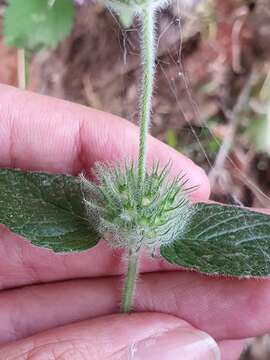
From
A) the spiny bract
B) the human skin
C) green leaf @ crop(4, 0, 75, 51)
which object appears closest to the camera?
the spiny bract

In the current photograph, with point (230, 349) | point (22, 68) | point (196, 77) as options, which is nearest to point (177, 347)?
point (230, 349)

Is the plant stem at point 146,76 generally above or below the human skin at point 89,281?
above

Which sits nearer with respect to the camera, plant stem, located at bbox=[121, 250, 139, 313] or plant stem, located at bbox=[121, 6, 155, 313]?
plant stem, located at bbox=[121, 6, 155, 313]

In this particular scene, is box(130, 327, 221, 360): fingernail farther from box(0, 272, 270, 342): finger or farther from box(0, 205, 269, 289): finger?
box(0, 205, 269, 289): finger

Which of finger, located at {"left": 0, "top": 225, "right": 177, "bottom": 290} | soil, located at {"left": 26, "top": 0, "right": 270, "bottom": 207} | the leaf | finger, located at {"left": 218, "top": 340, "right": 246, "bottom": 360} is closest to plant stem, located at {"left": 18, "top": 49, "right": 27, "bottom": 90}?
soil, located at {"left": 26, "top": 0, "right": 270, "bottom": 207}

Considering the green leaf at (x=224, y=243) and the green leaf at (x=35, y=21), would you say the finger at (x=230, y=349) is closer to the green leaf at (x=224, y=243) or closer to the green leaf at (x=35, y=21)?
the green leaf at (x=224, y=243)

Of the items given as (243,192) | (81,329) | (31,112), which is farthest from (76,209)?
(243,192)

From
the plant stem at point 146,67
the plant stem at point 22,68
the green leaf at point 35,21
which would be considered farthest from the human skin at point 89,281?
the plant stem at point 22,68
